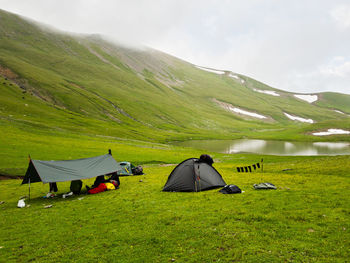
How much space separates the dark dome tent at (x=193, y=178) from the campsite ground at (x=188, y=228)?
147 cm

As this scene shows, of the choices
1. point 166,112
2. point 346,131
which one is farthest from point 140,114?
point 346,131

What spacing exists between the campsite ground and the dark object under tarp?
2740mm

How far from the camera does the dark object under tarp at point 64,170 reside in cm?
2158

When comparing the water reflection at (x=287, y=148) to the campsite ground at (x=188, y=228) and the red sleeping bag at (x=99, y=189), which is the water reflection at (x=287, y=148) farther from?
the red sleeping bag at (x=99, y=189)

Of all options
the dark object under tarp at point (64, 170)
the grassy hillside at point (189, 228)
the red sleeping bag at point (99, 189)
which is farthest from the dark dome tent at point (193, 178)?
the dark object under tarp at point (64, 170)

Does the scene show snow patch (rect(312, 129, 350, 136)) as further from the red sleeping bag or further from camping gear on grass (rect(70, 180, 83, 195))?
camping gear on grass (rect(70, 180, 83, 195))

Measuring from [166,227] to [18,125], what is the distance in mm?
80454

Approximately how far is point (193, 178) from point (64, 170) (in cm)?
1352

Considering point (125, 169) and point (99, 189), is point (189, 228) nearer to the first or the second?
point (99, 189)

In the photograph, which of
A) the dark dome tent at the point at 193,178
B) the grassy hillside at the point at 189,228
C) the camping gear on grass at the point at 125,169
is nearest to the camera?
the grassy hillside at the point at 189,228

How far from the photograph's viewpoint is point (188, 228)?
12711mm

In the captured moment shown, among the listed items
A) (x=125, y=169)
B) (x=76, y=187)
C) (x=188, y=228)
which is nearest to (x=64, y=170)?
(x=76, y=187)

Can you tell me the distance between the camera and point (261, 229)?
11.8 metres

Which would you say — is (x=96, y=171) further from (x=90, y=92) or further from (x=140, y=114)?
(x=90, y=92)
